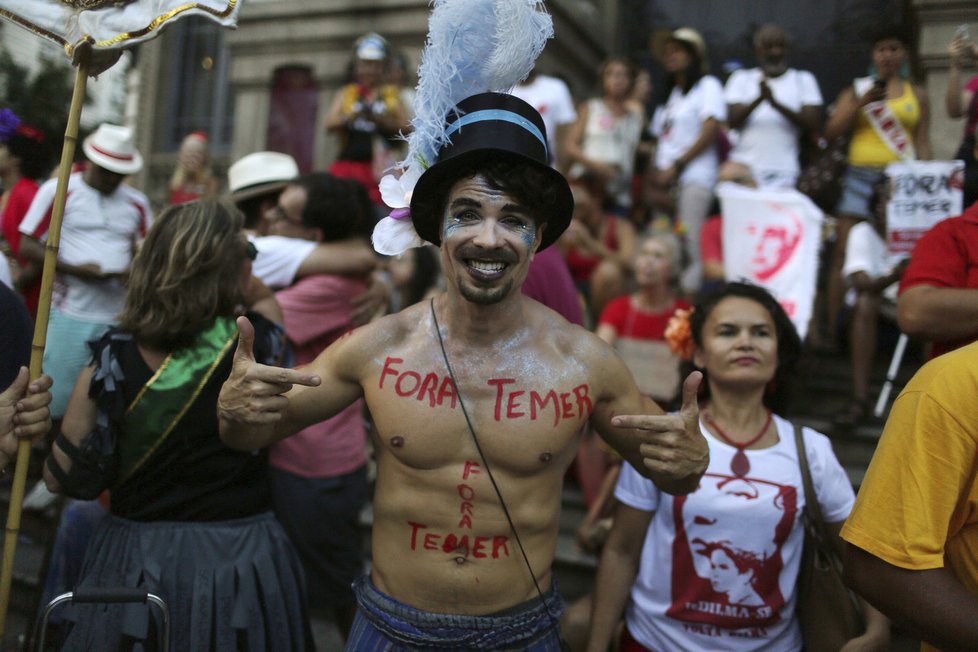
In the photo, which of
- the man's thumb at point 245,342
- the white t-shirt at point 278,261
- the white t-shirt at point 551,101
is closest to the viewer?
the man's thumb at point 245,342

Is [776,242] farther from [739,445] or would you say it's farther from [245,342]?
[245,342]

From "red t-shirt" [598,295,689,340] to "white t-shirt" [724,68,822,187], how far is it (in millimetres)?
1431

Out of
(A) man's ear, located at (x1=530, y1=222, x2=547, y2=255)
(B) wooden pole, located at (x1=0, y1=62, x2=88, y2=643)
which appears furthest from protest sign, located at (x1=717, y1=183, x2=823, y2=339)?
(B) wooden pole, located at (x1=0, y1=62, x2=88, y2=643)

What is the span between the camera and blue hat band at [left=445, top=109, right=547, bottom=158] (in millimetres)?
2252

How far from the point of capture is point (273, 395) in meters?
2.15

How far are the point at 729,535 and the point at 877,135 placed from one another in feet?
12.5

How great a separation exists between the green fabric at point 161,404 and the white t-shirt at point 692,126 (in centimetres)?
456

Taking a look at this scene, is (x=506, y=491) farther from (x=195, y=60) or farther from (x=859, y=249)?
(x=195, y=60)

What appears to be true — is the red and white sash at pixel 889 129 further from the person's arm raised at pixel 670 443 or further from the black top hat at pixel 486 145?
the person's arm raised at pixel 670 443

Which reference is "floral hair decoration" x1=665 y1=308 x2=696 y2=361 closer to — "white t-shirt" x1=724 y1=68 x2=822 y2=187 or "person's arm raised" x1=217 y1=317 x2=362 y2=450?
"person's arm raised" x1=217 y1=317 x2=362 y2=450

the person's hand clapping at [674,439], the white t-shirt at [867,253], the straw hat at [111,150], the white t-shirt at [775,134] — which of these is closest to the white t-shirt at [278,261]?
the straw hat at [111,150]

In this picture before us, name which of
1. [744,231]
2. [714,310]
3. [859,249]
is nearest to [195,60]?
[744,231]

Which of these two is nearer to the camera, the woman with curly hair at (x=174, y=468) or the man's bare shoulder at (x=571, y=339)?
the man's bare shoulder at (x=571, y=339)

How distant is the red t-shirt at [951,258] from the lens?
262cm
